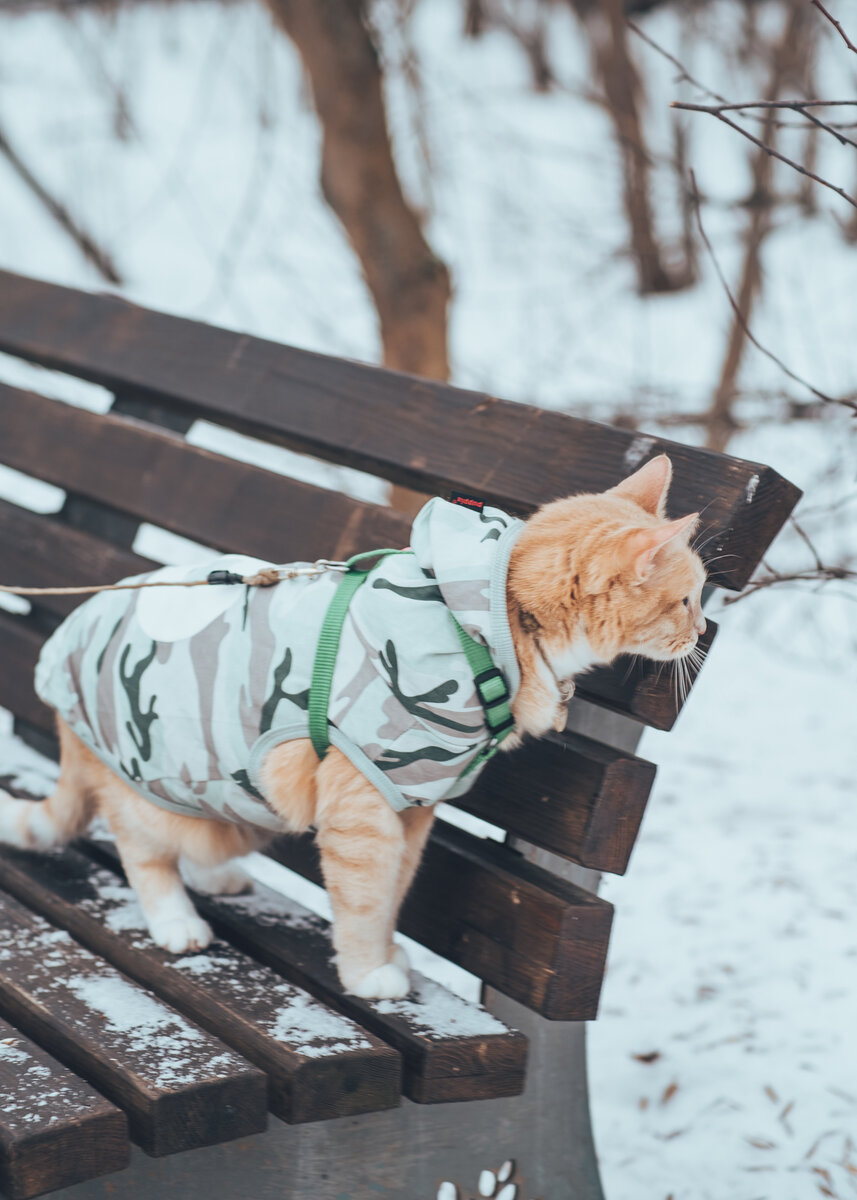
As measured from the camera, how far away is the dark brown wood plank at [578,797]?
1770mm

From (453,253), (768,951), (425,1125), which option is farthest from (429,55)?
(425,1125)

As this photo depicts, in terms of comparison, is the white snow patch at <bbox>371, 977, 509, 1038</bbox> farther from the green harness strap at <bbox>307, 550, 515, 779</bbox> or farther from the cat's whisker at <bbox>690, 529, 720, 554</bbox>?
the cat's whisker at <bbox>690, 529, 720, 554</bbox>

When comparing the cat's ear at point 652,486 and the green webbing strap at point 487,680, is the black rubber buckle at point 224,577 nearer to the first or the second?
the green webbing strap at point 487,680

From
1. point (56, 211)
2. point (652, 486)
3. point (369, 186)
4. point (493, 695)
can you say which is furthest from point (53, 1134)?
point (56, 211)

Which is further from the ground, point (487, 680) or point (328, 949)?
point (487, 680)

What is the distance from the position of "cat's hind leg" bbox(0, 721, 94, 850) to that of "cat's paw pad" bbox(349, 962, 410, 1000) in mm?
669

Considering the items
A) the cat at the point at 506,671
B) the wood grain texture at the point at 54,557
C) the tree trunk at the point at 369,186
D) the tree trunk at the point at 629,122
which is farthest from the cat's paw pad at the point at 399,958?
the tree trunk at the point at 629,122

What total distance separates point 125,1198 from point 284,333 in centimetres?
715

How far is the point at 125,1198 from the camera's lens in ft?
5.08

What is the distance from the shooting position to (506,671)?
1654mm

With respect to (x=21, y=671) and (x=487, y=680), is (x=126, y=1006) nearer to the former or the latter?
(x=487, y=680)

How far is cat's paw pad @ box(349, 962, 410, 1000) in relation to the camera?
1768 millimetres

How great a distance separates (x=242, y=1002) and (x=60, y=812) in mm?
636

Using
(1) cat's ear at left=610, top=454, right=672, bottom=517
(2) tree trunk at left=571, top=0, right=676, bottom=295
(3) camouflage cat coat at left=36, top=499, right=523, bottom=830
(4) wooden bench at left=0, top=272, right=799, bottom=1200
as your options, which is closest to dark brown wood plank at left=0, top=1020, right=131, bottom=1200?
(4) wooden bench at left=0, top=272, right=799, bottom=1200
